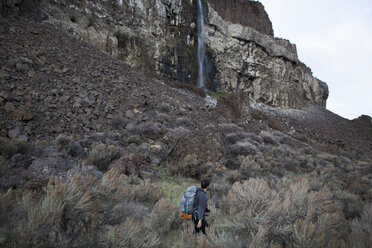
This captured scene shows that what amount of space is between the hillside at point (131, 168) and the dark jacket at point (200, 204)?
304mm

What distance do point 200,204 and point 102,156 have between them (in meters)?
4.01

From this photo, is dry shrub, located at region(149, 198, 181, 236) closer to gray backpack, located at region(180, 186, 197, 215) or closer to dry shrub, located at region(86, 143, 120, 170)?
gray backpack, located at region(180, 186, 197, 215)

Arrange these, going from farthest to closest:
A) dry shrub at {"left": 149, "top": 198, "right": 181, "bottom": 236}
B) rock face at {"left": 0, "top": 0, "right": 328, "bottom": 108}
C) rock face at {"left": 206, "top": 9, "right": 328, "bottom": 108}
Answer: rock face at {"left": 206, "top": 9, "right": 328, "bottom": 108} < rock face at {"left": 0, "top": 0, "right": 328, "bottom": 108} < dry shrub at {"left": 149, "top": 198, "right": 181, "bottom": 236}

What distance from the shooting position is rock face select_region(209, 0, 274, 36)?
42.5m

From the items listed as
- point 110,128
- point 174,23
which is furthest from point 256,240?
point 174,23

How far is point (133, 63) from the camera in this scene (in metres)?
23.2

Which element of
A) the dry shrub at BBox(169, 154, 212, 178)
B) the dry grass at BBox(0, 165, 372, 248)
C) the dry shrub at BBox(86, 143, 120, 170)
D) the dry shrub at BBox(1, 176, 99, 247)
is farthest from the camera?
the dry shrub at BBox(169, 154, 212, 178)

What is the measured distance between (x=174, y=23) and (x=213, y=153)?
2432cm

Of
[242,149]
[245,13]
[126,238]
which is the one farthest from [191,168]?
[245,13]

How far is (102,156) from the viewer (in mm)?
6371

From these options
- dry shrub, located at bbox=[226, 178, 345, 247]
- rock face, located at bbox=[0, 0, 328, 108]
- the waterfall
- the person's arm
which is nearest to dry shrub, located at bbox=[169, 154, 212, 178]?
dry shrub, located at bbox=[226, 178, 345, 247]

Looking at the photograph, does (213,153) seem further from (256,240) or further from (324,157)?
(324,157)

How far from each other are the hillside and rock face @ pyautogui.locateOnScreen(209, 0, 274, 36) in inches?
1307

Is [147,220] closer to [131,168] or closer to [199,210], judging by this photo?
[199,210]
